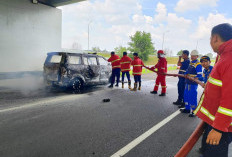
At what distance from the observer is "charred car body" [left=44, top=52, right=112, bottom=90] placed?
23.7 ft

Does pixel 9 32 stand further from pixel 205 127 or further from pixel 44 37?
pixel 205 127

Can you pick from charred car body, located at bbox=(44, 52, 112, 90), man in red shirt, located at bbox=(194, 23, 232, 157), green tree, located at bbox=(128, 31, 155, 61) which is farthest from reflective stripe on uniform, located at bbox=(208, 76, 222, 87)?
green tree, located at bbox=(128, 31, 155, 61)

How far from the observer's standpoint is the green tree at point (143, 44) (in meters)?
44.4

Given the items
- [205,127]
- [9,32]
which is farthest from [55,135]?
[9,32]

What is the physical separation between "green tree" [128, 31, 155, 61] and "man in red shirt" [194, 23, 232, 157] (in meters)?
43.1

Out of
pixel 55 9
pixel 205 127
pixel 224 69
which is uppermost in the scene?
pixel 55 9

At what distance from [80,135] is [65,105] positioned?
2.38 m

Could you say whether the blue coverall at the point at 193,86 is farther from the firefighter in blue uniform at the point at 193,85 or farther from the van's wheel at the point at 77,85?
the van's wheel at the point at 77,85

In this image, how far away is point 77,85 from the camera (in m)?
7.86

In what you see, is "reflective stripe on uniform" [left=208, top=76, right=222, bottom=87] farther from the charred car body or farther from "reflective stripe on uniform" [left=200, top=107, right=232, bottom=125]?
the charred car body

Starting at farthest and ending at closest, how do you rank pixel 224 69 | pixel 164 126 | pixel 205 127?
1. pixel 164 126
2. pixel 205 127
3. pixel 224 69

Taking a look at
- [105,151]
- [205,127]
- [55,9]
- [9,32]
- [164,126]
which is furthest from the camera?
[55,9]

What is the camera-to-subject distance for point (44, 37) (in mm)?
14094

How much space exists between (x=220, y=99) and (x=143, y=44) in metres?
44.4
